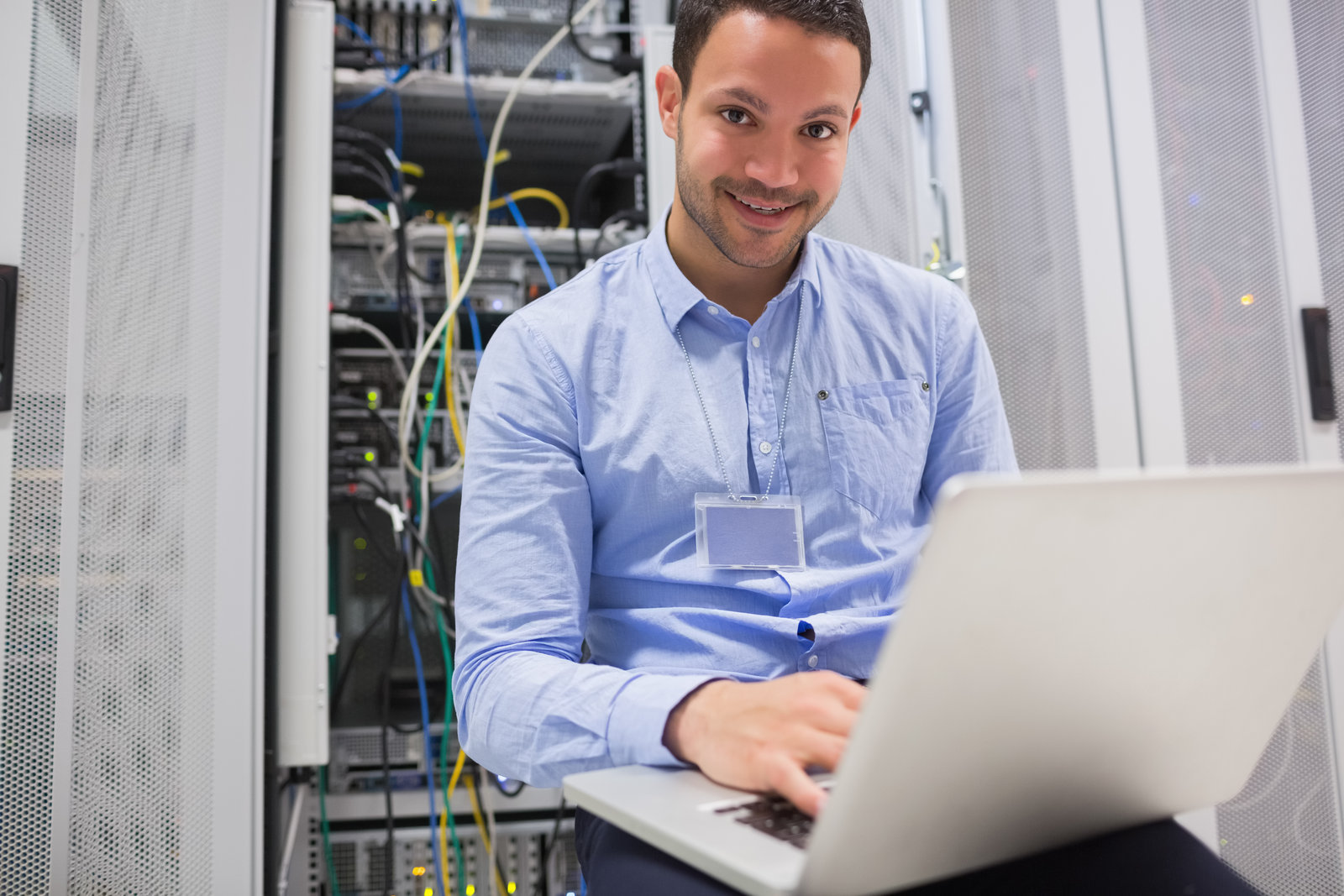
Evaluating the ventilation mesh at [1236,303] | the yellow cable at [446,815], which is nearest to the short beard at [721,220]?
the ventilation mesh at [1236,303]

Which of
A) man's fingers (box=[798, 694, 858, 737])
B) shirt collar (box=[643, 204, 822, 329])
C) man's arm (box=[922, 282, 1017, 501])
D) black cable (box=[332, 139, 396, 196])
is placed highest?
black cable (box=[332, 139, 396, 196])

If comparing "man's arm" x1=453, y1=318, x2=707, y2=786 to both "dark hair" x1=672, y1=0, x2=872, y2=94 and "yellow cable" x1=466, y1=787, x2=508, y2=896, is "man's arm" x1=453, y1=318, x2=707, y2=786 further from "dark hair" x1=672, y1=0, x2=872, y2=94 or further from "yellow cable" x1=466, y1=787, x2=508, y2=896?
"yellow cable" x1=466, y1=787, x2=508, y2=896

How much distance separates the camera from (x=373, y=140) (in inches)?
66.7

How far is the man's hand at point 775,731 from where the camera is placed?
1.58 ft

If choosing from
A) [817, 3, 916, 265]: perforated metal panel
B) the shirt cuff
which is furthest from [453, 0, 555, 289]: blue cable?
the shirt cuff

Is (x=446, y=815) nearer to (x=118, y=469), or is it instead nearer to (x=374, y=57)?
(x=118, y=469)

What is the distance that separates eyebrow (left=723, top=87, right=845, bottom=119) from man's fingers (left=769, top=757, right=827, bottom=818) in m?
0.64

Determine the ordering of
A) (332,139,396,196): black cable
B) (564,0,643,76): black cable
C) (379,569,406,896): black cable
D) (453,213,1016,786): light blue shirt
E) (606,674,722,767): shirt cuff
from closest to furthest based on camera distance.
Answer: (606,674,722,767): shirt cuff
(453,213,1016,786): light blue shirt
(379,569,406,896): black cable
(332,139,396,196): black cable
(564,0,643,76): black cable

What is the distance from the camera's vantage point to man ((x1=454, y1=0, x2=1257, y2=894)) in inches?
32.7

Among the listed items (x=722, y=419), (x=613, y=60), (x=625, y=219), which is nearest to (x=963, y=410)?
(x=722, y=419)

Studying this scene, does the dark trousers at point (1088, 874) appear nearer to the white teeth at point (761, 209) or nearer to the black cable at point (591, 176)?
the white teeth at point (761, 209)

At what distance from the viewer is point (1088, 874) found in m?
0.51

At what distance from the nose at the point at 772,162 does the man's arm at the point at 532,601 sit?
0.28 meters

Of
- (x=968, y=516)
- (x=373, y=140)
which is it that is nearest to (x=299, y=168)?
(x=373, y=140)
